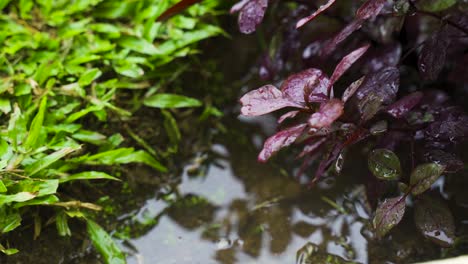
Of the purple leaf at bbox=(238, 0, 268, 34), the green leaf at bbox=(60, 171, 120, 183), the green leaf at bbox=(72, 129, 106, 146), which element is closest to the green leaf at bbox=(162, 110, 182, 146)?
the green leaf at bbox=(72, 129, 106, 146)

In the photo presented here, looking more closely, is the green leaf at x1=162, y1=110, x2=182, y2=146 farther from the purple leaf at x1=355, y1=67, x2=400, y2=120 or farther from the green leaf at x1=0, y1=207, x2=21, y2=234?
the purple leaf at x1=355, y1=67, x2=400, y2=120

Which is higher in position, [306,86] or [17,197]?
[306,86]

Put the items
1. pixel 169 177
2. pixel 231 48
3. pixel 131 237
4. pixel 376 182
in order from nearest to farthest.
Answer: pixel 376 182 < pixel 131 237 < pixel 169 177 < pixel 231 48

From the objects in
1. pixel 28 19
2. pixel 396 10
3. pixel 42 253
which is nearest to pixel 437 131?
pixel 396 10

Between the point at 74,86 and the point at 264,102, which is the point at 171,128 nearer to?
the point at 74,86

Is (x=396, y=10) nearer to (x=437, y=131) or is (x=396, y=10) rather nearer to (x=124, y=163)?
(x=437, y=131)

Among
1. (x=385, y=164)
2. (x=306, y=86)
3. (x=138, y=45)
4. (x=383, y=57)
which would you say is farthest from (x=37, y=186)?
(x=383, y=57)
